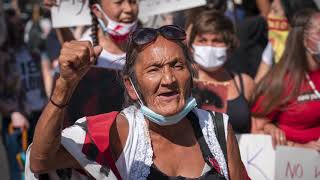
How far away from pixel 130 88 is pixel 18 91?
352 centimetres

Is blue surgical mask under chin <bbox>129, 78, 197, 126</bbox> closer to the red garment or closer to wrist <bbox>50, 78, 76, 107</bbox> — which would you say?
wrist <bbox>50, 78, 76, 107</bbox>

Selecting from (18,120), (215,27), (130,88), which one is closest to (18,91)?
(18,120)

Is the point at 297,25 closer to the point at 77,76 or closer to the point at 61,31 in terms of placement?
the point at 61,31

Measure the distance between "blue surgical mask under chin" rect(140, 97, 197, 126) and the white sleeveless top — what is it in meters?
0.06

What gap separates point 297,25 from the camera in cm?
552

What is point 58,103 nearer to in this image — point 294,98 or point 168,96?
point 168,96

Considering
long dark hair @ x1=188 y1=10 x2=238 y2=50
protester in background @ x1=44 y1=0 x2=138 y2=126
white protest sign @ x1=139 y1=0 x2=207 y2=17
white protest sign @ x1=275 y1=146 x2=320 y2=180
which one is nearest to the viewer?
protester in background @ x1=44 y1=0 x2=138 y2=126

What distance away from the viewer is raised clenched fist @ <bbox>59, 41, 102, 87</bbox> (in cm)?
288

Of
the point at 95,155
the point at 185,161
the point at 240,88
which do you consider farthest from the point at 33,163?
the point at 240,88

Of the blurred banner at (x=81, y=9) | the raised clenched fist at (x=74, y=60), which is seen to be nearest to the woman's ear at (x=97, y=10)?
the blurred banner at (x=81, y=9)

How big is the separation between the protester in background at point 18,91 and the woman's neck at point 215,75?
5.98 feet

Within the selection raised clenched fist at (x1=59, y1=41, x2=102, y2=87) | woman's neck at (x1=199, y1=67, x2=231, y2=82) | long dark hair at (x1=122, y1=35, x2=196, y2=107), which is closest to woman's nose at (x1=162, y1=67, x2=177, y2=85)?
long dark hair at (x1=122, y1=35, x2=196, y2=107)

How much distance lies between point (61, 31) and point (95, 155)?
288 cm

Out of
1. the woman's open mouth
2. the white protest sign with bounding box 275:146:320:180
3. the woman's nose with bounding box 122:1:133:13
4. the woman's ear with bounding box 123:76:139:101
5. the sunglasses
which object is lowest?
the white protest sign with bounding box 275:146:320:180
